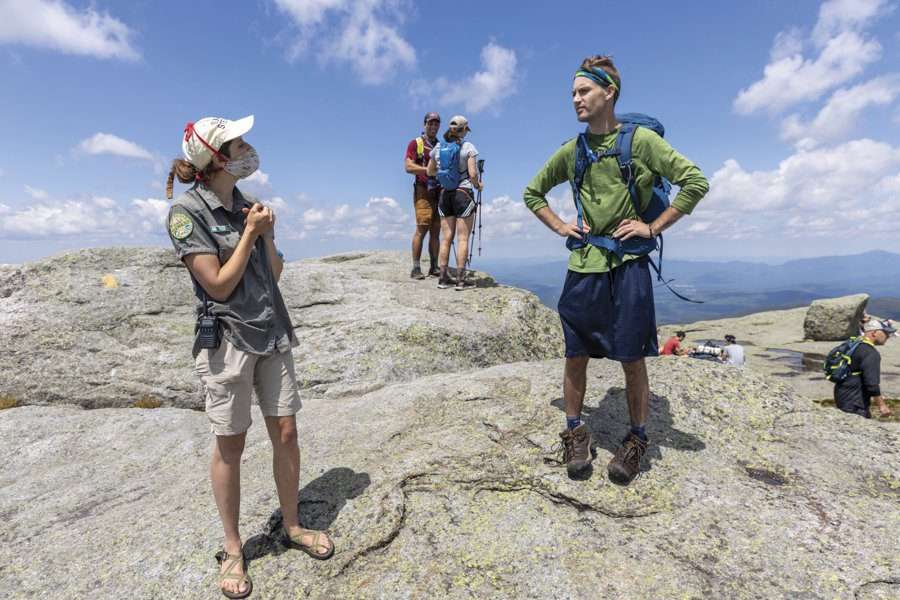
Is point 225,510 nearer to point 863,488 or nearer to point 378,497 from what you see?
point 378,497

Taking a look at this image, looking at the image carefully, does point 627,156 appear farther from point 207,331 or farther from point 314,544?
point 314,544

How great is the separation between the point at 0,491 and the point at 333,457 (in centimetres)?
473

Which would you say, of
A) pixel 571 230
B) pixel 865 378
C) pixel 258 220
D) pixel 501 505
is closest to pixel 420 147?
pixel 571 230

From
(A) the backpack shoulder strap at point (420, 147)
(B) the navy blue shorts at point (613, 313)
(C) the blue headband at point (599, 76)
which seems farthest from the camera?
(A) the backpack shoulder strap at point (420, 147)

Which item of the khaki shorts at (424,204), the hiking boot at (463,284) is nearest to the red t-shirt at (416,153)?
the khaki shorts at (424,204)

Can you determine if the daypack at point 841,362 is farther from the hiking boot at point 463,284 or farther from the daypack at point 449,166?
the daypack at point 449,166

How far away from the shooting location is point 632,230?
4746 mm

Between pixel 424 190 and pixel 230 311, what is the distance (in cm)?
986

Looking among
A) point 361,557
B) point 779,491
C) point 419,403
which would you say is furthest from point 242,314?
point 779,491

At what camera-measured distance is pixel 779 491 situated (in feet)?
16.2

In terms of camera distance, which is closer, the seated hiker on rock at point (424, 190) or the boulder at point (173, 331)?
the boulder at point (173, 331)

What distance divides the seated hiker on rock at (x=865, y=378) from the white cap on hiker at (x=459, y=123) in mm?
9750

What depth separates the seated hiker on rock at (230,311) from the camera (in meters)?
3.70

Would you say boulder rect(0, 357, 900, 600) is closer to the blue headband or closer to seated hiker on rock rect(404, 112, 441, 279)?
the blue headband
